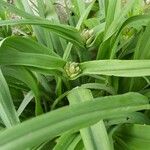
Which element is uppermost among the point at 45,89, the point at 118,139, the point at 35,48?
the point at 35,48

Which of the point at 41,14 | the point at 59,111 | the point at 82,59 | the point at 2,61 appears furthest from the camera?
the point at 41,14

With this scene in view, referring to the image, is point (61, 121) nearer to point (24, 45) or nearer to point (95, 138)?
point (95, 138)

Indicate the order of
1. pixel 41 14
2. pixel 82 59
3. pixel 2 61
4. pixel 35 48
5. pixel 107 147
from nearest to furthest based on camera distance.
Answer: pixel 107 147
pixel 2 61
pixel 35 48
pixel 82 59
pixel 41 14

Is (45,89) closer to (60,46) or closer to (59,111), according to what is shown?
(60,46)

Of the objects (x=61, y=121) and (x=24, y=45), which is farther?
(x=24, y=45)

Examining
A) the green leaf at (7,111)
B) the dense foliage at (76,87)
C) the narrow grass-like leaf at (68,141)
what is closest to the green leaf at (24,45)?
the dense foliage at (76,87)

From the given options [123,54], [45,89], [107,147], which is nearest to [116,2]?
[123,54]

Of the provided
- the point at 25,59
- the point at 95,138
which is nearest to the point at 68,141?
the point at 95,138
